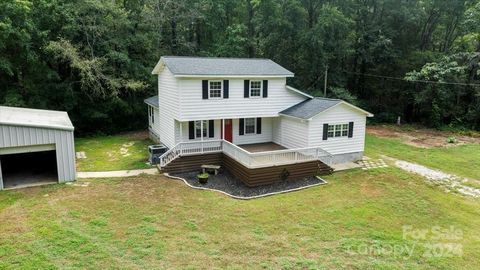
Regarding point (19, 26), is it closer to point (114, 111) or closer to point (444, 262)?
point (114, 111)

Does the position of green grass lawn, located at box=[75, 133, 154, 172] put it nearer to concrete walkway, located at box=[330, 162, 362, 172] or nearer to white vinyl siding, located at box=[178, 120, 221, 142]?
white vinyl siding, located at box=[178, 120, 221, 142]

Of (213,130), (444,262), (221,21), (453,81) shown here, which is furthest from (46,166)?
(453,81)

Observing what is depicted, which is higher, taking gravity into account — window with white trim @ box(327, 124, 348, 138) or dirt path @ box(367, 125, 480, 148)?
window with white trim @ box(327, 124, 348, 138)

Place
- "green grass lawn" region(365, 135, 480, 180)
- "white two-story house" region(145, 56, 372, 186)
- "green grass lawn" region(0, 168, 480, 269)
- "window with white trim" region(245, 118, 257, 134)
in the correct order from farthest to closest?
"window with white trim" region(245, 118, 257, 134)
"green grass lawn" region(365, 135, 480, 180)
"white two-story house" region(145, 56, 372, 186)
"green grass lawn" region(0, 168, 480, 269)

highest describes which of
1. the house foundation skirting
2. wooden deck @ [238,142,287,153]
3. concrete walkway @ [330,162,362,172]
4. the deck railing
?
the deck railing

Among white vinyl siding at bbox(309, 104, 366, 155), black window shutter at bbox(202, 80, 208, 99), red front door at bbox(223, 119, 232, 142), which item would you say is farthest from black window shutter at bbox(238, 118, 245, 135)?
white vinyl siding at bbox(309, 104, 366, 155)

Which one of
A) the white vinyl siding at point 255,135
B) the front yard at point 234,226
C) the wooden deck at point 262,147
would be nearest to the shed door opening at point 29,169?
the front yard at point 234,226

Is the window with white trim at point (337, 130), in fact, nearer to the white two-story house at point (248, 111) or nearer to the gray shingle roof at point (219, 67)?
the white two-story house at point (248, 111)

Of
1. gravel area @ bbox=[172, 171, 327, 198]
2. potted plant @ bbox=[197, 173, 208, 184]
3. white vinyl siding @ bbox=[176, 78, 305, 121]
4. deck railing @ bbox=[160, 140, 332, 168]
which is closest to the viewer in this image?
gravel area @ bbox=[172, 171, 327, 198]
